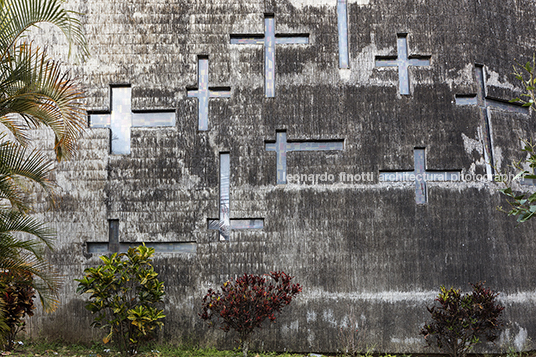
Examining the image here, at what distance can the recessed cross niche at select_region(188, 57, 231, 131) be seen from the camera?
251 inches

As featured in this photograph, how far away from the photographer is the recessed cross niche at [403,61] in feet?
21.1

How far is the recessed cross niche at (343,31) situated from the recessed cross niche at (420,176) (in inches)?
73.6

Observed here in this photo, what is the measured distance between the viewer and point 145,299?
18.0ft

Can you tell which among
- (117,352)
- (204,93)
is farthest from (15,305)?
(204,93)

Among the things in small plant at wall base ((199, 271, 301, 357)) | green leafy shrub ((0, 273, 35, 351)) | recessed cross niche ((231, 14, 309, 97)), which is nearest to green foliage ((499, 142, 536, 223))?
small plant at wall base ((199, 271, 301, 357))

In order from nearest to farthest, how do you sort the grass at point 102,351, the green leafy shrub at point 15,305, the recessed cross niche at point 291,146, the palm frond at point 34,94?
the palm frond at point 34,94, the green leafy shrub at point 15,305, the grass at point 102,351, the recessed cross niche at point 291,146

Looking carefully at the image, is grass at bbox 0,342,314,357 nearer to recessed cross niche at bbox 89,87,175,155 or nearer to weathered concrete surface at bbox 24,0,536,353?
weathered concrete surface at bbox 24,0,536,353

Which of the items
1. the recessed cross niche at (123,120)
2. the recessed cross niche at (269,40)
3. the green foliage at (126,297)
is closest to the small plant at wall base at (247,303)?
the green foliage at (126,297)

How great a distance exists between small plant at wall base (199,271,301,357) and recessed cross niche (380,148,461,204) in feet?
7.40

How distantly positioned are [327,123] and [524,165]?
330 centimetres

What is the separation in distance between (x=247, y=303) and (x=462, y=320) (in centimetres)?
296

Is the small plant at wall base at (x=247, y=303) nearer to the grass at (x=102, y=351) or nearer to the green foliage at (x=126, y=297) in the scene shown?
the grass at (x=102, y=351)

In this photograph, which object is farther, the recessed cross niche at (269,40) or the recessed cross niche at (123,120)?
the recessed cross niche at (269,40)

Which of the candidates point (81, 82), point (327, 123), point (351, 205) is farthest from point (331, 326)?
point (81, 82)
